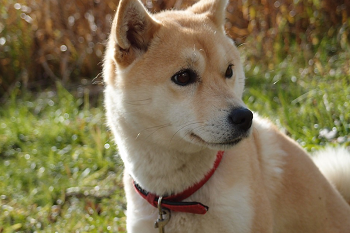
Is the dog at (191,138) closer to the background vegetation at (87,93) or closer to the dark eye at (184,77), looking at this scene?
the dark eye at (184,77)

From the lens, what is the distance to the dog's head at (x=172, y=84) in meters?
2.29

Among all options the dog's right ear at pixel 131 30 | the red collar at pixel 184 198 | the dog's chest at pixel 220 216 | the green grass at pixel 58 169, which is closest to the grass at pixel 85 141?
the green grass at pixel 58 169

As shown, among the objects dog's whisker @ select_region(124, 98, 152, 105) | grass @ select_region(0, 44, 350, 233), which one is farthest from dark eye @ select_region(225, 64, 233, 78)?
grass @ select_region(0, 44, 350, 233)

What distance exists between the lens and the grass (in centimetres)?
364

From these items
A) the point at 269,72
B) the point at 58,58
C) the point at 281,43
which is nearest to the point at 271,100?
the point at 269,72

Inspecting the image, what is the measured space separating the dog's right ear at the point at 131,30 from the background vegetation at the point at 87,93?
138 centimetres

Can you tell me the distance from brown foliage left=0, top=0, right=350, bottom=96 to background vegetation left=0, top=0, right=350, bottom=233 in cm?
1

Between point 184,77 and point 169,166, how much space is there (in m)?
0.47

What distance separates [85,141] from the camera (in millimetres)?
4574

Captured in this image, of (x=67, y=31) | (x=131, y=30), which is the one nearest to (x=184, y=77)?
(x=131, y=30)

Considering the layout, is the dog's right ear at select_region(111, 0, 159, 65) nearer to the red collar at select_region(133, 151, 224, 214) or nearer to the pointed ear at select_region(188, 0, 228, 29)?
the pointed ear at select_region(188, 0, 228, 29)

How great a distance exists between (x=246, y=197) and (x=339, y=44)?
138 inches

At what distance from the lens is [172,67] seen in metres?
2.38

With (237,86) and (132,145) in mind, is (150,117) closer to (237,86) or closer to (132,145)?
(132,145)
